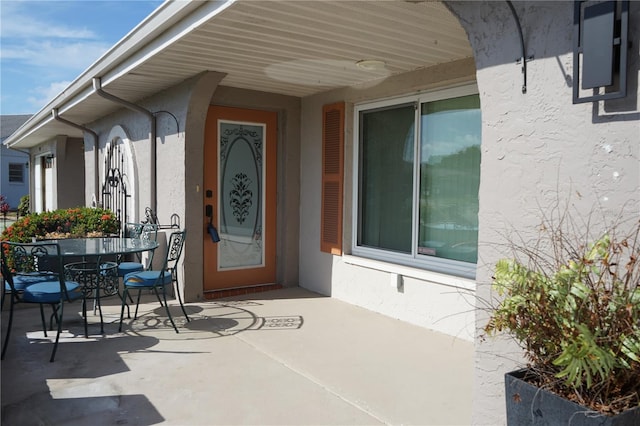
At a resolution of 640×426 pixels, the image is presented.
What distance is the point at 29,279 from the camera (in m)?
4.52

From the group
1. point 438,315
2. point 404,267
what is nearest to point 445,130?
point 404,267

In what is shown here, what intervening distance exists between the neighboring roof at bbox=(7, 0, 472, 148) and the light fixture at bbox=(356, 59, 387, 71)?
61mm

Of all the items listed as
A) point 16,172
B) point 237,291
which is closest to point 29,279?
point 237,291

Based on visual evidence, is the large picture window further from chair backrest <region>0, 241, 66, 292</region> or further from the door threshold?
chair backrest <region>0, 241, 66, 292</region>

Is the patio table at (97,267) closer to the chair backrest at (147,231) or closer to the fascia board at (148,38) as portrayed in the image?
the chair backrest at (147,231)

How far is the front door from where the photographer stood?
614 cm

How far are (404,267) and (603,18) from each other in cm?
347

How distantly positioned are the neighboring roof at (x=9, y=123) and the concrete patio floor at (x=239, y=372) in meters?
26.1

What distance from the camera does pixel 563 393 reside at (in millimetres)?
1848

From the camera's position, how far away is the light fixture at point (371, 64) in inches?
187

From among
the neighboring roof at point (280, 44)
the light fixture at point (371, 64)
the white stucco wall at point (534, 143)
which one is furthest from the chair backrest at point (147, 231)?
the white stucco wall at point (534, 143)

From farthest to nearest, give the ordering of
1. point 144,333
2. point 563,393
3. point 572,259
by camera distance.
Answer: point 144,333 → point 572,259 → point 563,393

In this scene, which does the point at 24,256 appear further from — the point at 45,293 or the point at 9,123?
the point at 9,123

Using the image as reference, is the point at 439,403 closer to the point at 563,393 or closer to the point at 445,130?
the point at 563,393
